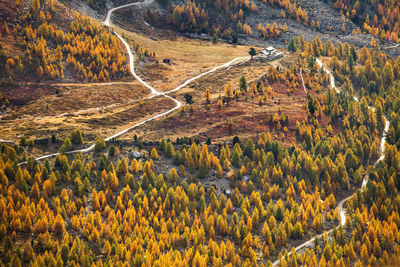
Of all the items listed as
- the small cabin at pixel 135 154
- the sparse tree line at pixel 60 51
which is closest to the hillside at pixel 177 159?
the small cabin at pixel 135 154

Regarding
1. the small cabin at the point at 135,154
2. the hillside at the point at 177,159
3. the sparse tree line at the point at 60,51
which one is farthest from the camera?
the sparse tree line at the point at 60,51

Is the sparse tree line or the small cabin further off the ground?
the sparse tree line

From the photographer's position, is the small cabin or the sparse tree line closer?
the small cabin

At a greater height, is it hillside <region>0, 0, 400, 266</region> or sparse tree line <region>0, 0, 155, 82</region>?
sparse tree line <region>0, 0, 155, 82</region>

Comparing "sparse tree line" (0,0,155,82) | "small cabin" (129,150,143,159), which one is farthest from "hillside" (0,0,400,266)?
"sparse tree line" (0,0,155,82)

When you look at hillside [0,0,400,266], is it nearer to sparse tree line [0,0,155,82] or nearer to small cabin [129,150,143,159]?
small cabin [129,150,143,159]

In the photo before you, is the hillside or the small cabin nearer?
the hillside

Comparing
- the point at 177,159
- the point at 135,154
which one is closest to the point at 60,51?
the point at 135,154

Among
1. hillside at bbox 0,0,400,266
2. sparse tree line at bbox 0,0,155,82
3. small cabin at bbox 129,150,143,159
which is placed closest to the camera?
hillside at bbox 0,0,400,266

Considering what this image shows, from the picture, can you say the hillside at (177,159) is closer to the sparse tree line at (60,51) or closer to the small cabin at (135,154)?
the small cabin at (135,154)

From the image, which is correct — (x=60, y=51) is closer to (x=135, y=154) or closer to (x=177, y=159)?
(x=135, y=154)

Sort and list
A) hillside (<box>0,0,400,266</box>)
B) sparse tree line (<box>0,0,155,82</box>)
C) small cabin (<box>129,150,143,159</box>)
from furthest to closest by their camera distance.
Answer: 1. sparse tree line (<box>0,0,155,82</box>)
2. small cabin (<box>129,150,143,159</box>)
3. hillside (<box>0,0,400,266</box>)
